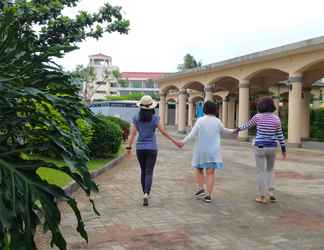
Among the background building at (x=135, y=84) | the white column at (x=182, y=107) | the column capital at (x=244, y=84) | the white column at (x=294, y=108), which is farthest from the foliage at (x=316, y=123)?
the background building at (x=135, y=84)

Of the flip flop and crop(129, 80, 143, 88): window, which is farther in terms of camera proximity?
crop(129, 80, 143, 88): window

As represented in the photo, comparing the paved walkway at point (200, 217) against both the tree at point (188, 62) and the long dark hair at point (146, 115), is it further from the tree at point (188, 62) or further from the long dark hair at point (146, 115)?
the tree at point (188, 62)

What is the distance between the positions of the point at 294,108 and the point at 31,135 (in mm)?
16951

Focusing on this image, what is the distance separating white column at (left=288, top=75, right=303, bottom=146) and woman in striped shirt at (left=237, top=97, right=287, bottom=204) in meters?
12.2

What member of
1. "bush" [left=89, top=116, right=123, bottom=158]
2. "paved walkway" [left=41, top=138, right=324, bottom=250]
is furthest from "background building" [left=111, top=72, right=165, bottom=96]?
"paved walkway" [left=41, top=138, right=324, bottom=250]

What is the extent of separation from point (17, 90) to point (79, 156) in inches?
23.4

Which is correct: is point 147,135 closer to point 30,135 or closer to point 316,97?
point 30,135

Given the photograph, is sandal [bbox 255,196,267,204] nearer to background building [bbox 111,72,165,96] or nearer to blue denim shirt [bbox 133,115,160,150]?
blue denim shirt [bbox 133,115,160,150]

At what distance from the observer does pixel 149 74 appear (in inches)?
3497

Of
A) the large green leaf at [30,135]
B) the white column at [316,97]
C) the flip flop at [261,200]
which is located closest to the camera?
the large green leaf at [30,135]

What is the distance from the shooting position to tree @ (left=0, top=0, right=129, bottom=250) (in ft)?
9.02

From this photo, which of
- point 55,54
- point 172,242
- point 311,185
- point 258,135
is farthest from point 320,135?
point 55,54

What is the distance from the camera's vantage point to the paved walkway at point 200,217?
466 centimetres

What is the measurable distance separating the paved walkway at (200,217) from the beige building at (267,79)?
31.7ft
